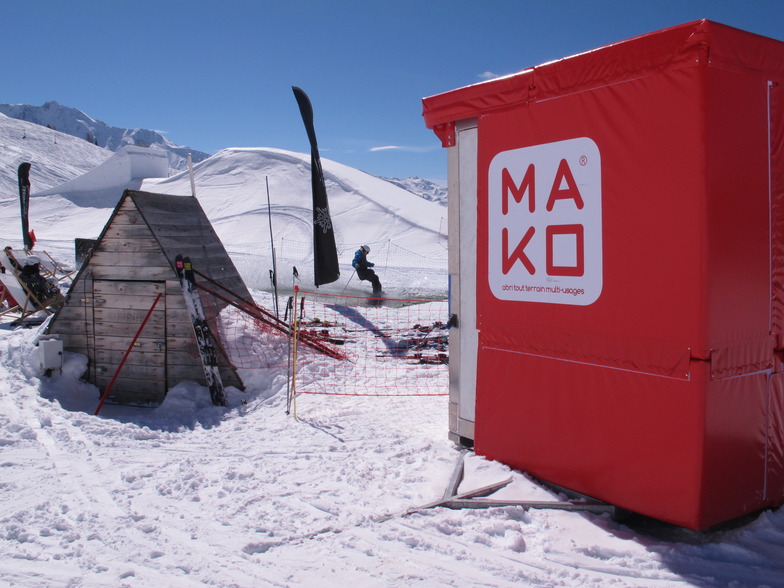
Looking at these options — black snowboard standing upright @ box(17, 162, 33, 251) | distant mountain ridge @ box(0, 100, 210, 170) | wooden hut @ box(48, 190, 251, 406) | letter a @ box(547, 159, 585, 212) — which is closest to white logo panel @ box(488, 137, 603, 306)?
letter a @ box(547, 159, 585, 212)

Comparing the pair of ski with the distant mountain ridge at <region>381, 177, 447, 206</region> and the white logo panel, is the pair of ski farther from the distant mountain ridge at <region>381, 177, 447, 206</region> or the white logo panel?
the distant mountain ridge at <region>381, 177, 447, 206</region>

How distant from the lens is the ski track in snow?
319 centimetres

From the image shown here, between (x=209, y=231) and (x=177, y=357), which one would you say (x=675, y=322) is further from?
(x=209, y=231)

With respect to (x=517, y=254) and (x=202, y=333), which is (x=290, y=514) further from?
(x=202, y=333)

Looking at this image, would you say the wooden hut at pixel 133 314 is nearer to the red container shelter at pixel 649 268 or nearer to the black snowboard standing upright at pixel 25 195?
the red container shelter at pixel 649 268

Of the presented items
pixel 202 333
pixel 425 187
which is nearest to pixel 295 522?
pixel 202 333

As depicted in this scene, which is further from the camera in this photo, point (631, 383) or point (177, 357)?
point (177, 357)

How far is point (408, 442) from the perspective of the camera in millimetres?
5277

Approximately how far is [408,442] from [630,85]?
10.8 feet

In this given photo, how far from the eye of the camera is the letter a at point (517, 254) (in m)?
4.20

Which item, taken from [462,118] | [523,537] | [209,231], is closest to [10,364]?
[209,231]

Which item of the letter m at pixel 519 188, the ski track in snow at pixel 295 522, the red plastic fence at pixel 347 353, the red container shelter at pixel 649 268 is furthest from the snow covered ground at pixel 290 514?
the letter m at pixel 519 188

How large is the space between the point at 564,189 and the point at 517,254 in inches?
22.6

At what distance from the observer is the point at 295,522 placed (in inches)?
150
